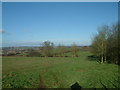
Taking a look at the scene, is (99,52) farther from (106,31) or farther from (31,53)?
(31,53)

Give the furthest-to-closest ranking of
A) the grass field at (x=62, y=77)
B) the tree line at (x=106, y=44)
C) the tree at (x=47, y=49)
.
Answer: the tree at (x=47, y=49), the tree line at (x=106, y=44), the grass field at (x=62, y=77)

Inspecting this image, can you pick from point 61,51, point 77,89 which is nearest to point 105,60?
point 77,89

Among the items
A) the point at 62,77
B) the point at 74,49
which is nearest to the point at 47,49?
the point at 74,49

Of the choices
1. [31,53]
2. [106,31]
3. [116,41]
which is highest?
[106,31]

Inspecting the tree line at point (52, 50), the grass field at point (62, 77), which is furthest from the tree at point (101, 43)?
the tree line at point (52, 50)

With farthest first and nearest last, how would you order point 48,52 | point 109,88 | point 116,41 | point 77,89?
point 48,52 → point 116,41 → point 77,89 → point 109,88

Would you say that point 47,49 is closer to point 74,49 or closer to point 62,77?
point 74,49

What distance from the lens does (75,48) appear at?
190 feet

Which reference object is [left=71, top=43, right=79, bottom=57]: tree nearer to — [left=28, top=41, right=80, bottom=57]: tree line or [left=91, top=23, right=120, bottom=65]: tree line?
[left=28, top=41, right=80, bottom=57]: tree line

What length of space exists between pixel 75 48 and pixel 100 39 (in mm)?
28246

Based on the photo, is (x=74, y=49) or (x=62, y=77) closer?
(x=62, y=77)

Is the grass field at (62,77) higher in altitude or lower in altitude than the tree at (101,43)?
lower

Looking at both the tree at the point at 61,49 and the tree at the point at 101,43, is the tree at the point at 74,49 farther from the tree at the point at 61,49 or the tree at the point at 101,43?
the tree at the point at 101,43

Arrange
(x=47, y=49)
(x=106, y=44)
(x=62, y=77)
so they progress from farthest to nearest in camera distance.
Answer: (x=47, y=49) → (x=106, y=44) → (x=62, y=77)
